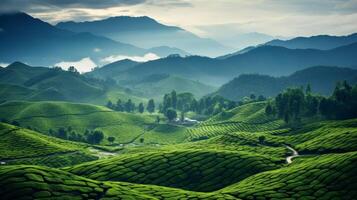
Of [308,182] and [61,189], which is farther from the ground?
[308,182]

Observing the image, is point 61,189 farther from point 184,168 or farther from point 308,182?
point 308,182

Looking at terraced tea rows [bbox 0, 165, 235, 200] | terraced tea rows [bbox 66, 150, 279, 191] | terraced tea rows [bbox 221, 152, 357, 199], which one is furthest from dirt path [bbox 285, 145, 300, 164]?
terraced tea rows [bbox 0, 165, 235, 200]

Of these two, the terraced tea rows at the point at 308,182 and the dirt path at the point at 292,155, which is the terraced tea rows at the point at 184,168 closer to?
the dirt path at the point at 292,155

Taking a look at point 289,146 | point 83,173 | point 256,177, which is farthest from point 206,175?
point 289,146

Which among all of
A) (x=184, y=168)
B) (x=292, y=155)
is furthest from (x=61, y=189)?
(x=292, y=155)

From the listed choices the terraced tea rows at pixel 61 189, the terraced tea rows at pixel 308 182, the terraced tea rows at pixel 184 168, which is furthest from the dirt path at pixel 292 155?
the terraced tea rows at pixel 61 189

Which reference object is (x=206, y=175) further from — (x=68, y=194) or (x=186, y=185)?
(x=68, y=194)

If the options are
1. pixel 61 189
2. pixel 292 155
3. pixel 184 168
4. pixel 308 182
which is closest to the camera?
pixel 61 189
